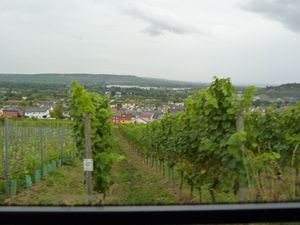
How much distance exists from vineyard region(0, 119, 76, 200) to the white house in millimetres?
28806

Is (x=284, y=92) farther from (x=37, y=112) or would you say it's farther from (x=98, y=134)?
(x=37, y=112)

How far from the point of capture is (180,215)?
4.53 ft

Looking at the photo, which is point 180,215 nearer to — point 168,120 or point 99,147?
point 99,147

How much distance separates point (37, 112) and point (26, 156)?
41.3 meters

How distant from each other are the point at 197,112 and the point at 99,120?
9.03 ft

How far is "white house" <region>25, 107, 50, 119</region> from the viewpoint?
54506 mm

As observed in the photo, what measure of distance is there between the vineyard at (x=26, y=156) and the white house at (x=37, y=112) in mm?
28806

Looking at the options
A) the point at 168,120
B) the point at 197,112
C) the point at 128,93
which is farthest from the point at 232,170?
the point at 128,93

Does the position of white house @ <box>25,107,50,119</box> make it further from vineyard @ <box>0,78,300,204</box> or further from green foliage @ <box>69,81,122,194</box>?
green foliage @ <box>69,81,122,194</box>

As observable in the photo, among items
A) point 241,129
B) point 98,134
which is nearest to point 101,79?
point 98,134

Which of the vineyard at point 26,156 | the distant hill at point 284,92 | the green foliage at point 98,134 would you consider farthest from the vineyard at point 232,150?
the vineyard at point 26,156

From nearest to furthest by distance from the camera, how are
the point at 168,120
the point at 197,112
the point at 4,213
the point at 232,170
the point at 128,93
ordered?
the point at 4,213 < the point at 232,170 < the point at 197,112 < the point at 168,120 < the point at 128,93

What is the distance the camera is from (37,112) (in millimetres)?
55938

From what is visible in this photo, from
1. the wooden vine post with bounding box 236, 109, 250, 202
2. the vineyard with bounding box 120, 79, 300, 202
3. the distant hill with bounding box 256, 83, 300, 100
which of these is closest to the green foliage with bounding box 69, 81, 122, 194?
the vineyard with bounding box 120, 79, 300, 202
